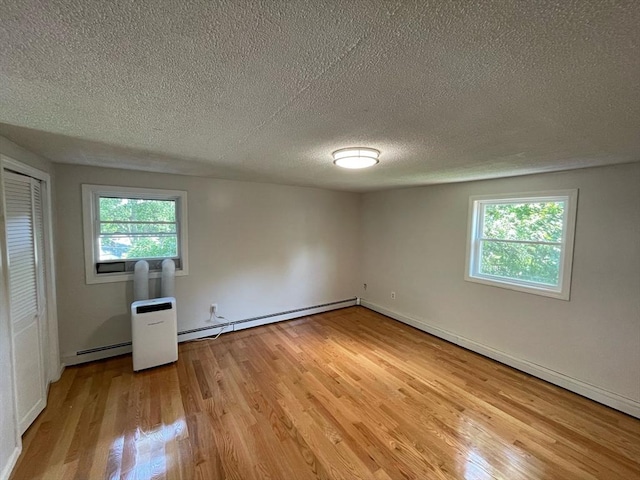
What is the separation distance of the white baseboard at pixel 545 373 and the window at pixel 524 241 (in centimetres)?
78

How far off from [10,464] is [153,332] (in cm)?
128

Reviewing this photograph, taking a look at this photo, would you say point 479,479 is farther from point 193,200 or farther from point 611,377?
point 193,200

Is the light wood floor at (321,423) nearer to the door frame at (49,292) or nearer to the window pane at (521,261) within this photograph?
the door frame at (49,292)

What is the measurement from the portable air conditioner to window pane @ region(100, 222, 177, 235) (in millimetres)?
846

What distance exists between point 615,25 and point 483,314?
10.6ft

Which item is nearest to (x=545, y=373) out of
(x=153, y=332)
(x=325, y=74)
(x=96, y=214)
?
(x=325, y=74)

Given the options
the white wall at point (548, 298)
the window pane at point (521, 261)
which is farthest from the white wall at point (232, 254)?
the window pane at point (521, 261)

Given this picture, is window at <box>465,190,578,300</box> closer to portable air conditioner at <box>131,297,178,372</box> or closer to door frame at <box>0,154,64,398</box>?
portable air conditioner at <box>131,297,178,372</box>

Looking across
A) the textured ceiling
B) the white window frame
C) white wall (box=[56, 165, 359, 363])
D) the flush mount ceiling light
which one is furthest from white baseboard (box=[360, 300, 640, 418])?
the white window frame

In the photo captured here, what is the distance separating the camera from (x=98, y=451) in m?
1.86

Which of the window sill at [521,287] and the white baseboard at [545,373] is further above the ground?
the window sill at [521,287]

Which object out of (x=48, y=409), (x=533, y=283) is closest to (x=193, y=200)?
(x=48, y=409)

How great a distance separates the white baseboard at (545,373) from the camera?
2363 mm

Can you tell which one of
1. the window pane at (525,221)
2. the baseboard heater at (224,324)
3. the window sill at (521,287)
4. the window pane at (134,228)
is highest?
the window pane at (525,221)
